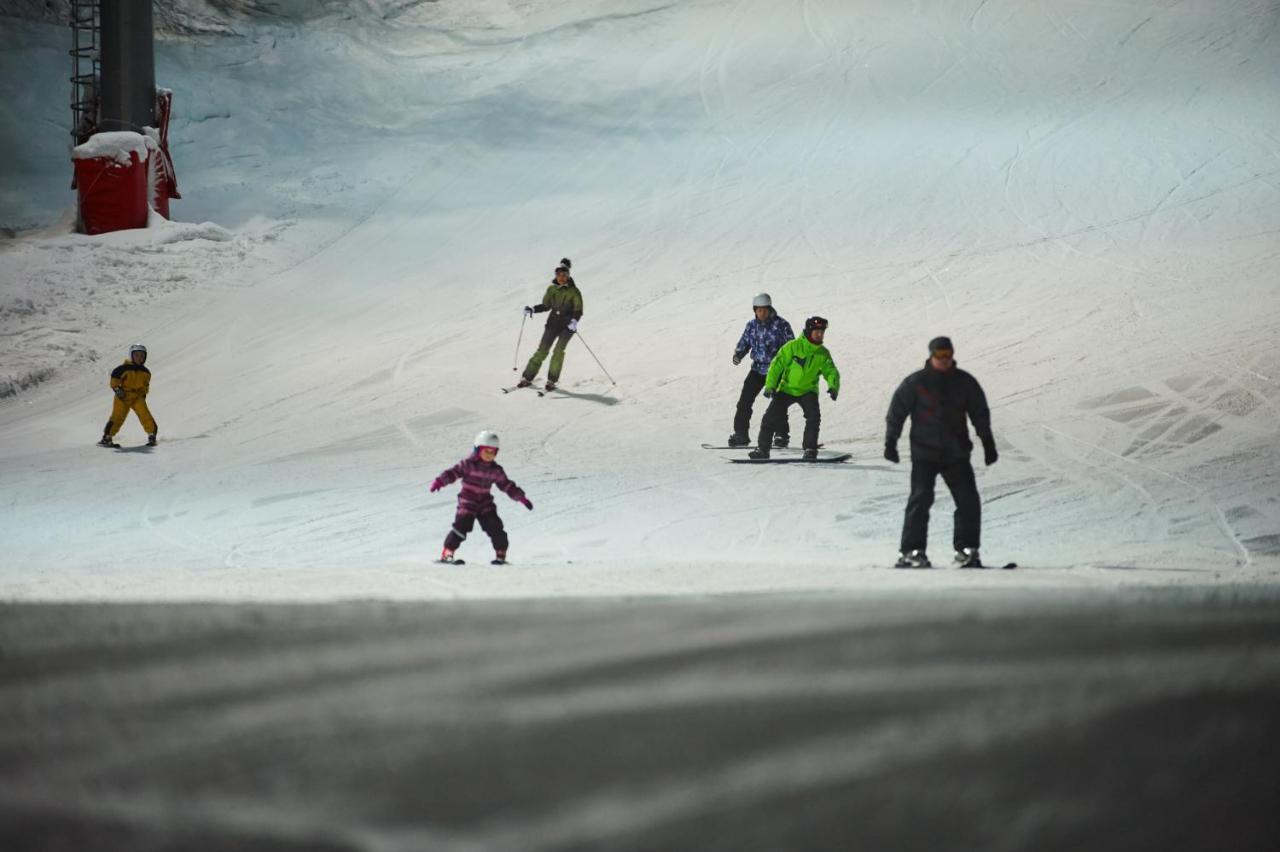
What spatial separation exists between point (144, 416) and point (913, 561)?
998cm

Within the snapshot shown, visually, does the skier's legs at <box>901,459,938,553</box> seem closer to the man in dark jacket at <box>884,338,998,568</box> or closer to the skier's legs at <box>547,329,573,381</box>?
the man in dark jacket at <box>884,338,998,568</box>

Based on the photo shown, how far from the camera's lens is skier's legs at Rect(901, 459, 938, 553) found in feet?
31.7

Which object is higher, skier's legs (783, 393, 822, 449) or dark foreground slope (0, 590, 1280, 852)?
skier's legs (783, 393, 822, 449)

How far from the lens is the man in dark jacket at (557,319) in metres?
17.9

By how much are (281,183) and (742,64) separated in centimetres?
919

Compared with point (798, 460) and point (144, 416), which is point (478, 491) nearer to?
point (798, 460)

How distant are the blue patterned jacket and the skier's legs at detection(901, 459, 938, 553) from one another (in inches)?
234

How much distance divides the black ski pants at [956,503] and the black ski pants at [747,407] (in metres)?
5.71

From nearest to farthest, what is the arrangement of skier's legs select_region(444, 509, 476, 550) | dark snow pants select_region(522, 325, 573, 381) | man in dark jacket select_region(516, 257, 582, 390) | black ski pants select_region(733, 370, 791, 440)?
skier's legs select_region(444, 509, 476, 550), black ski pants select_region(733, 370, 791, 440), man in dark jacket select_region(516, 257, 582, 390), dark snow pants select_region(522, 325, 573, 381)

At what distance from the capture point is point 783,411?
593 inches

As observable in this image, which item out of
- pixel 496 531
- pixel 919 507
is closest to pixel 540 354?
pixel 496 531

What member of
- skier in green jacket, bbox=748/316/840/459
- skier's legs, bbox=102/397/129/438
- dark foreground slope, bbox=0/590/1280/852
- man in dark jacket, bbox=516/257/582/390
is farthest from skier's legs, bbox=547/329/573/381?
dark foreground slope, bbox=0/590/1280/852

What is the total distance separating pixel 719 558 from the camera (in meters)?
11.0

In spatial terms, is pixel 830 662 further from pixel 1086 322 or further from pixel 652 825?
pixel 1086 322
